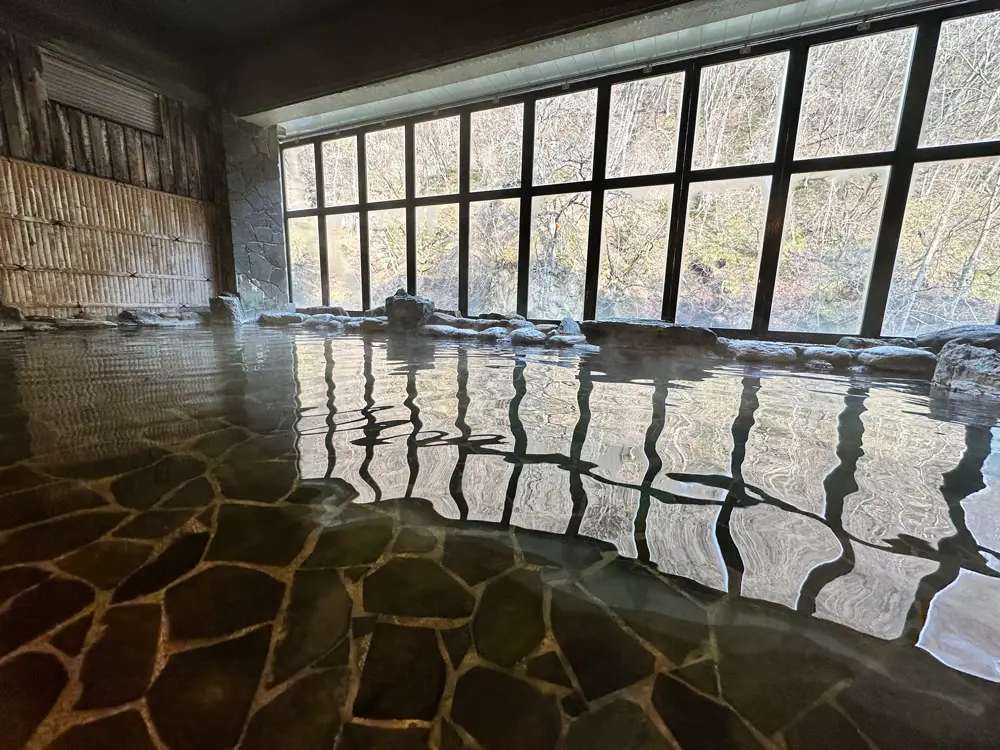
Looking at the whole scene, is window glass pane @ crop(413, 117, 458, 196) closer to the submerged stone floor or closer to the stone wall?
the stone wall

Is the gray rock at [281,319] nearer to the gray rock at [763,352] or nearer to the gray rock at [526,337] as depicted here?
the gray rock at [526,337]

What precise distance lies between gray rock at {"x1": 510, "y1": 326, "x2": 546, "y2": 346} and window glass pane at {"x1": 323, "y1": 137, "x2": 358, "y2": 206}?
16.5 ft

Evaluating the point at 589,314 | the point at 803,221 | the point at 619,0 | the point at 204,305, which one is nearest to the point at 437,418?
the point at 589,314

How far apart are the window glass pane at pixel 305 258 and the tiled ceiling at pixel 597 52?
1.99 metres

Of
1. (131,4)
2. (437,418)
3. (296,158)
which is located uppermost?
(131,4)

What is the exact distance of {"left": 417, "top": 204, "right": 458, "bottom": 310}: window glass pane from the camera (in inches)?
299

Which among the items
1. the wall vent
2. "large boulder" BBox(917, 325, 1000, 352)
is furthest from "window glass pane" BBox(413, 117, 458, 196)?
"large boulder" BBox(917, 325, 1000, 352)

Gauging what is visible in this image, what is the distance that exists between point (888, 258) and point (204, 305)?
10.9 meters

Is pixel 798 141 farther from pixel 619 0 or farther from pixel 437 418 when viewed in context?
pixel 437 418

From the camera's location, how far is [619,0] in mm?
4656

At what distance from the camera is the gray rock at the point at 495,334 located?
5.84m

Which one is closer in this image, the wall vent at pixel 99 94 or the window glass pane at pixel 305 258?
the wall vent at pixel 99 94

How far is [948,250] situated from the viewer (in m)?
4.81

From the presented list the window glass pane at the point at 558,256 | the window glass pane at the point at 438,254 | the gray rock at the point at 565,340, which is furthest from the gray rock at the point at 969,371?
the window glass pane at the point at 438,254
